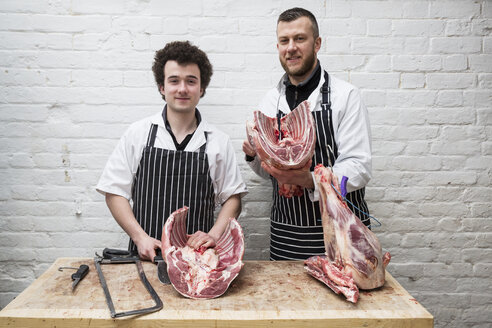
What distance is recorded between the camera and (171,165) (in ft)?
7.06

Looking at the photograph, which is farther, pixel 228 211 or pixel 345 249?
pixel 228 211

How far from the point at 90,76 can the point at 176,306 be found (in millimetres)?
1842

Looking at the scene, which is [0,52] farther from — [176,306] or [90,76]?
[176,306]

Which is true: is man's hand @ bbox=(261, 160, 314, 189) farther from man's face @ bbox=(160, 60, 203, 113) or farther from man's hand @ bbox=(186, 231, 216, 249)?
man's face @ bbox=(160, 60, 203, 113)

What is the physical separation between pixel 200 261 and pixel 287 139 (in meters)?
0.63

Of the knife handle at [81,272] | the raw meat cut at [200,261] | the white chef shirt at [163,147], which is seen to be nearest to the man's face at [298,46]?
the white chef shirt at [163,147]

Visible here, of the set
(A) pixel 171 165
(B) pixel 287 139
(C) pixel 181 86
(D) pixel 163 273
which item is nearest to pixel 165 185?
(A) pixel 171 165

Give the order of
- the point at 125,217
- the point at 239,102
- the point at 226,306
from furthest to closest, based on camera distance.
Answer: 1. the point at 239,102
2. the point at 125,217
3. the point at 226,306

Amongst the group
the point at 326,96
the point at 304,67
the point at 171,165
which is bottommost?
the point at 171,165

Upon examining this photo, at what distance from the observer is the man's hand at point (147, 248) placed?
1.85 m

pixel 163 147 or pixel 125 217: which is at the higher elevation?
pixel 163 147

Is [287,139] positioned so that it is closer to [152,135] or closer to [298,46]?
[298,46]

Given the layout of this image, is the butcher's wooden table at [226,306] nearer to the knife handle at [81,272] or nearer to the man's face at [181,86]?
the knife handle at [81,272]

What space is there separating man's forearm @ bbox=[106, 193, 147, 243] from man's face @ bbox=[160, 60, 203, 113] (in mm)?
566
